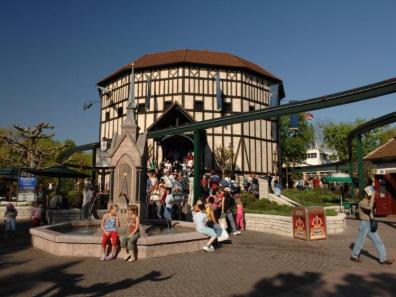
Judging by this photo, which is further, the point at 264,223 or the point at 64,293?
the point at 264,223

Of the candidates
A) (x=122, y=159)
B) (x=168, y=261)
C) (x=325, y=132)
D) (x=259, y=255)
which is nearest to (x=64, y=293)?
(x=168, y=261)

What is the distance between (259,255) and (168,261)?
2378mm

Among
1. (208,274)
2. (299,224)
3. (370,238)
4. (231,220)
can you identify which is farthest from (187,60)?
(208,274)

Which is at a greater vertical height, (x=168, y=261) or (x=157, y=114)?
(x=157, y=114)

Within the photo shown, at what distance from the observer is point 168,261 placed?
726 centimetres

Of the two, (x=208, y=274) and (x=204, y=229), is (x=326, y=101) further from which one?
(x=208, y=274)

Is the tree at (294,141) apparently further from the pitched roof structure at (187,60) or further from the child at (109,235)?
the child at (109,235)

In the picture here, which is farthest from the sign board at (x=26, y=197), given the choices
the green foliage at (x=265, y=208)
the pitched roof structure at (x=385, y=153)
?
the pitched roof structure at (x=385, y=153)

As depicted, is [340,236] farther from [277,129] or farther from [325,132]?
[325,132]

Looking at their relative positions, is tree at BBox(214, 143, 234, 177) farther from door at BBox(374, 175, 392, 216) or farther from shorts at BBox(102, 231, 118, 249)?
shorts at BBox(102, 231, 118, 249)

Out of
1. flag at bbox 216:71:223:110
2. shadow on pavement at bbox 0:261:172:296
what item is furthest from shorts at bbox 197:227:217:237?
flag at bbox 216:71:223:110

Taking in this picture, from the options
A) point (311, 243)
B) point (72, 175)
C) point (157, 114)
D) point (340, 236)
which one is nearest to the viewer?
point (311, 243)

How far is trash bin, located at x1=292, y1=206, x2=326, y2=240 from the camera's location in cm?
1067

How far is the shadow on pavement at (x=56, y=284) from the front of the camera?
5.09 meters
